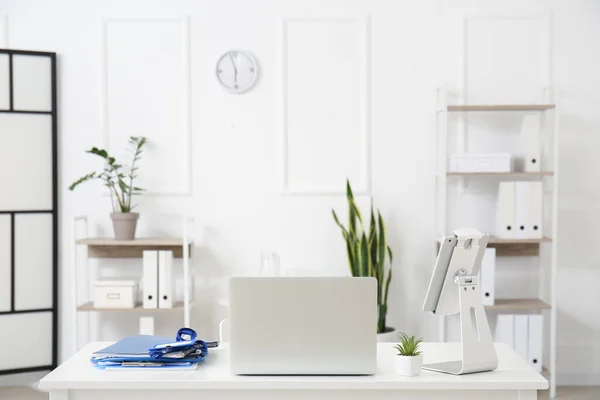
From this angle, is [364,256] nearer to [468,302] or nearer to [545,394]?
[545,394]

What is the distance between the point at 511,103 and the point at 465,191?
62 cm

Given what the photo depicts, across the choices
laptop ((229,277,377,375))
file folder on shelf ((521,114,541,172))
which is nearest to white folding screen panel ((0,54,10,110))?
laptop ((229,277,377,375))

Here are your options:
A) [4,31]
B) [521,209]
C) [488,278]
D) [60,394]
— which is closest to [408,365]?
[60,394]

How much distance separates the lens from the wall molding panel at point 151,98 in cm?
461

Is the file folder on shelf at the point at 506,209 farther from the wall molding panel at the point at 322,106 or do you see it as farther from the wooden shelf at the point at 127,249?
the wooden shelf at the point at 127,249

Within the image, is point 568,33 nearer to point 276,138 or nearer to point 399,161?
point 399,161

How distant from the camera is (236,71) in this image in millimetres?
4590

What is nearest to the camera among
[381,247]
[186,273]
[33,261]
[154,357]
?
[154,357]

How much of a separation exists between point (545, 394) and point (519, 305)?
0.57 m

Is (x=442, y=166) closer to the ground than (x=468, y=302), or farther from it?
farther from it

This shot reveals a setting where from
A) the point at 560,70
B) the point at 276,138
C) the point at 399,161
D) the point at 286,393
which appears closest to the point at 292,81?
the point at 276,138

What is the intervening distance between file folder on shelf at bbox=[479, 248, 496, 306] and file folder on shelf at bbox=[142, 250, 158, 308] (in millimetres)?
1916

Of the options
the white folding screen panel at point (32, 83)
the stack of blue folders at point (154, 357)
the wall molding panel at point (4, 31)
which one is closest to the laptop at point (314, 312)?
the stack of blue folders at point (154, 357)

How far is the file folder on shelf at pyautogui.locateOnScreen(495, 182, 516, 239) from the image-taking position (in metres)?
4.32
